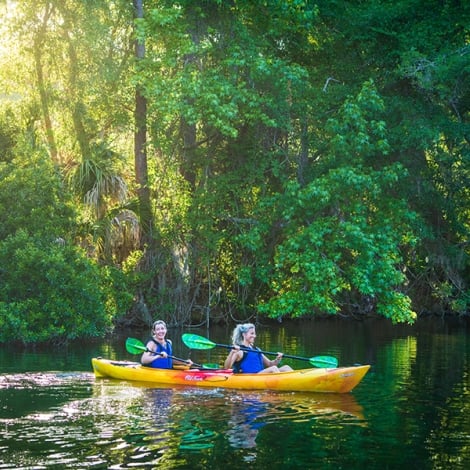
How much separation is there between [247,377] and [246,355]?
61 cm

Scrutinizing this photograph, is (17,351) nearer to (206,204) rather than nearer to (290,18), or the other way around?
(206,204)

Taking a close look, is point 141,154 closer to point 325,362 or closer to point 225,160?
point 225,160

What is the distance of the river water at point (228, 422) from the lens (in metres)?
11.1

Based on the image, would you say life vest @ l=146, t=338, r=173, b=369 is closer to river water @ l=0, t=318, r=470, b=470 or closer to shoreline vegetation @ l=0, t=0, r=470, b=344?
river water @ l=0, t=318, r=470, b=470

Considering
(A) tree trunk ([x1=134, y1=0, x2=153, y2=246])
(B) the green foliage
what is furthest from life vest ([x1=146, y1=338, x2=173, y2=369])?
(A) tree trunk ([x1=134, y1=0, x2=153, y2=246])

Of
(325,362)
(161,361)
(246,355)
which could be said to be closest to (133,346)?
(161,361)

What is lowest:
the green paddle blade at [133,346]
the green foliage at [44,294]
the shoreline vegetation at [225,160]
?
the green paddle blade at [133,346]

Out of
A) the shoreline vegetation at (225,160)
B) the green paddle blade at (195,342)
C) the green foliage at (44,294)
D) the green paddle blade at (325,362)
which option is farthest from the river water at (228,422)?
the shoreline vegetation at (225,160)

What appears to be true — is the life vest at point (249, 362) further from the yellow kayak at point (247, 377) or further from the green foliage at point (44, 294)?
the green foliage at point (44, 294)

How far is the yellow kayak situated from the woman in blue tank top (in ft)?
0.94

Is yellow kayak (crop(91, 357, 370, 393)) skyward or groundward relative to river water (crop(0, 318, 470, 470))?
skyward

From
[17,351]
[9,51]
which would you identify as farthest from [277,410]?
[9,51]

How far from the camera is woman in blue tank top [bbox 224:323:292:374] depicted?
17.1 m

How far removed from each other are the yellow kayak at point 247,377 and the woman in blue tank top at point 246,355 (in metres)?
0.29
